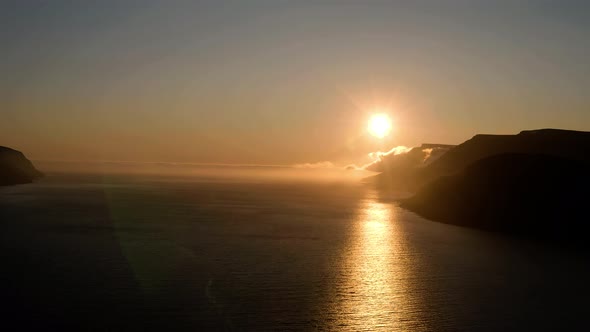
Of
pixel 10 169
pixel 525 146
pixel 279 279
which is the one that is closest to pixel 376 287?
pixel 279 279

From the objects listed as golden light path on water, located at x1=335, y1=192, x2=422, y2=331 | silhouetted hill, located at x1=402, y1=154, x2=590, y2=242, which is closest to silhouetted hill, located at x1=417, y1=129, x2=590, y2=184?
silhouetted hill, located at x1=402, y1=154, x2=590, y2=242

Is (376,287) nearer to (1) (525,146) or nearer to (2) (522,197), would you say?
(2) (522,197)

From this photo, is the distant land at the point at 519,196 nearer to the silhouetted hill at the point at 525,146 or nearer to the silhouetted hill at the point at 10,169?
the silhouetted hill at the point at 525,146

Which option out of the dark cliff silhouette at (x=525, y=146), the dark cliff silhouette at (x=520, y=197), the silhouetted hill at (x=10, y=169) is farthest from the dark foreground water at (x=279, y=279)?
the silhouetted hill at (x=10, y=169)

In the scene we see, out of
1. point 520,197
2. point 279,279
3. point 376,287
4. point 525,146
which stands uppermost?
point 525,146

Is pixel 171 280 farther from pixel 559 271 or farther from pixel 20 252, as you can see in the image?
pixel 559 271

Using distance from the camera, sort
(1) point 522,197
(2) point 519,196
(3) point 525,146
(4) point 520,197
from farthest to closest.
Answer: (3) point 525,146 < (2) point 519,196 < (4) point 520,197 < (1) point 522,197

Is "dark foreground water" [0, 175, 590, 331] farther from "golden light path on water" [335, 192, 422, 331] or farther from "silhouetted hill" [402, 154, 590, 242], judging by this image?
"silhouetted hill" [402, 154, 590, 242]
